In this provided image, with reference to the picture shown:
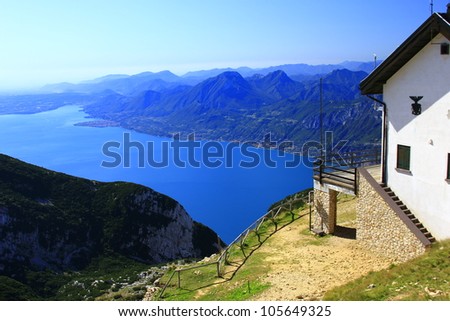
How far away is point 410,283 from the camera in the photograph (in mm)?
11672

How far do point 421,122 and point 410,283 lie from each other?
6482 mm

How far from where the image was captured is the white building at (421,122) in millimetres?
14516

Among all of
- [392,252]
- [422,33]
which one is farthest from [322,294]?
[422,33]

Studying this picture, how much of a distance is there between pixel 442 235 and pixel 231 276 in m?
8.44

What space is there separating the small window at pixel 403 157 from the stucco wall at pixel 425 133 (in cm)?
18

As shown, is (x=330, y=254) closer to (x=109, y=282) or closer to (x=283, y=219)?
(x=283, y=219)

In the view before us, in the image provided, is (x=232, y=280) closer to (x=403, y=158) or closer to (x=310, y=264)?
(x=310, y=264)

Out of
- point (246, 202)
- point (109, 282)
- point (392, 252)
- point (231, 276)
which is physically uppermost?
point (392, 252)

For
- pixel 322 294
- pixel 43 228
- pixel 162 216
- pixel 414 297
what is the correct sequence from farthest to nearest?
pixel 162 216 < pixel 43 228 < pixel 322 294 < pixel 414 297

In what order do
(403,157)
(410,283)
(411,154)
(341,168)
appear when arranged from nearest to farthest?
(410,283) → (411,154) → (403,157) → (341,168)

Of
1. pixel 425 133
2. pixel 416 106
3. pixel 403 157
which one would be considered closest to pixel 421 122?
pixel 425 133

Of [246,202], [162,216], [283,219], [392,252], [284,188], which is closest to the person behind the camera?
[392,252]

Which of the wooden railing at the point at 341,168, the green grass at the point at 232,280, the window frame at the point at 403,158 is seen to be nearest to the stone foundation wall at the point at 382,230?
the wooden railing at the point at 341,168

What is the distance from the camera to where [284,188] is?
158m
